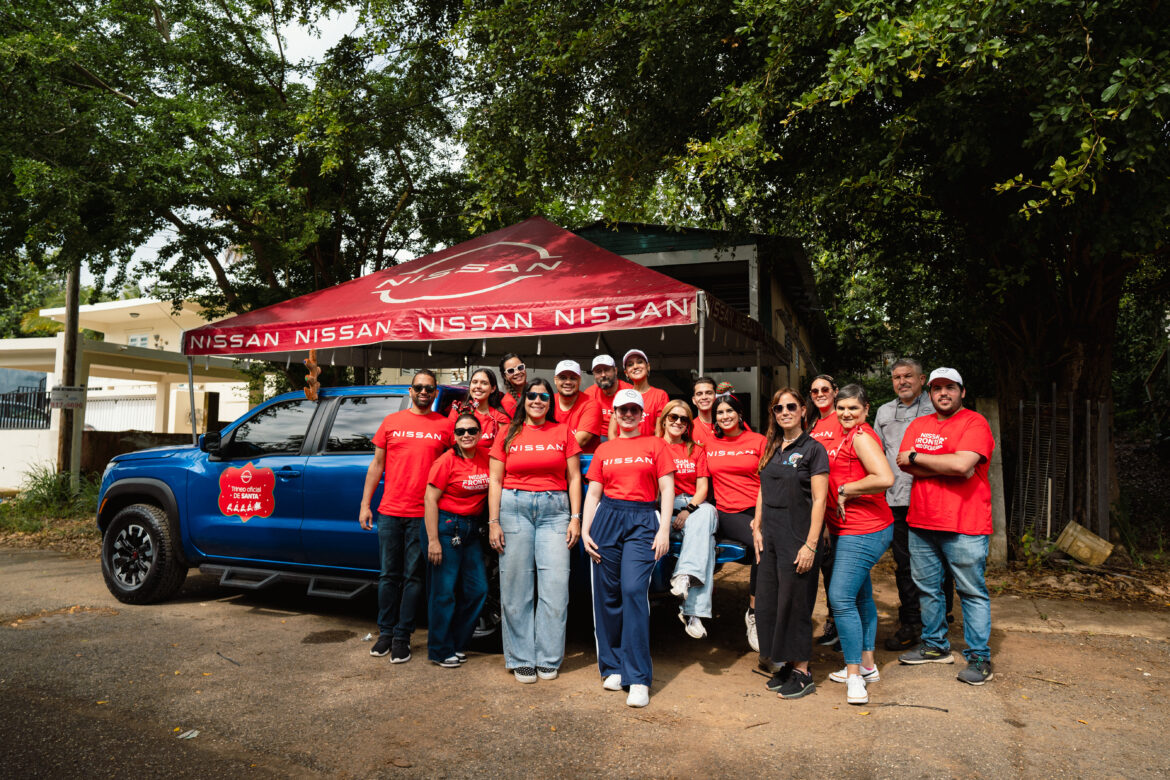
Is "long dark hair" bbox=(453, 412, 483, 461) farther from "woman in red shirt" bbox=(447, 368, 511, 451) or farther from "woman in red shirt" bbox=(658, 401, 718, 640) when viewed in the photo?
"woman in red shirt" bbox=(658, 401, 718, 640)

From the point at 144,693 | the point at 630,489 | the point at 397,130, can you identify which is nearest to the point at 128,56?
the point at 397,130

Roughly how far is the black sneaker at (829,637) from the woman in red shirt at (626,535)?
170 cm

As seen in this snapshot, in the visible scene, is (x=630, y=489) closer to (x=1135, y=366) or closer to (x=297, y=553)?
(x=297, y=553)

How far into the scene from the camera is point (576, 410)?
521 centimetres

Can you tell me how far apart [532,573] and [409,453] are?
3.75 feet

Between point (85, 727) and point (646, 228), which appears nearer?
point (85, 727)

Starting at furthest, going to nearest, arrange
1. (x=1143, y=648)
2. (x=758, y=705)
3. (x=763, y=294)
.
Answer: (x=763, y=294) < (x=1143, y=648) < (x=758, y=705)

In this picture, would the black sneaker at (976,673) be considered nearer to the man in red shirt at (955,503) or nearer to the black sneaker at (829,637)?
the man in red shirt at (955,503)

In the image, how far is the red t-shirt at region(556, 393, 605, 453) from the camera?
5.08 m

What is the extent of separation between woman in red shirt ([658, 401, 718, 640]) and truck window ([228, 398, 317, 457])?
2.88m

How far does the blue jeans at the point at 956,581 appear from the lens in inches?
177

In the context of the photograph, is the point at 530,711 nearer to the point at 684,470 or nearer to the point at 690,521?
the point at 690,521

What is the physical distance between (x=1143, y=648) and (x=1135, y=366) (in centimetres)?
1390

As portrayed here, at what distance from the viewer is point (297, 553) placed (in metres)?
5.77
